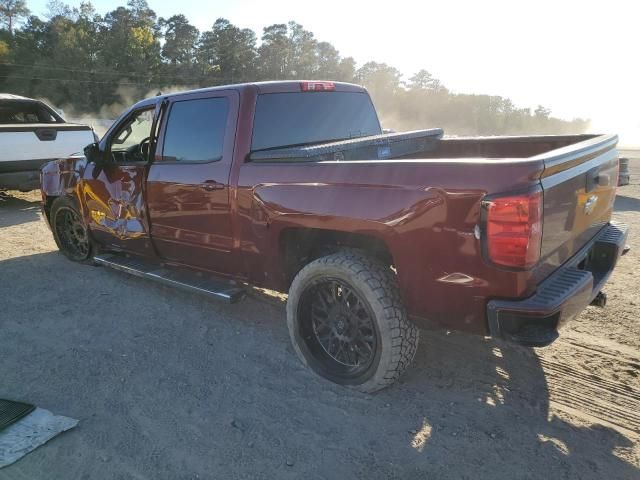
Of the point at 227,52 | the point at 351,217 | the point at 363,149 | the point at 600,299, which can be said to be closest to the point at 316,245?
the point at 351,217

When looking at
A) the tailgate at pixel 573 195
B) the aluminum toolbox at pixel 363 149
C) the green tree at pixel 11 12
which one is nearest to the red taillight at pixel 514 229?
the tailgate at pixel 573 195

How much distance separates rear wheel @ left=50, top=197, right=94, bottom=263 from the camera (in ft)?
17.5

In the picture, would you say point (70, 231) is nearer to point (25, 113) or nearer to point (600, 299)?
point (600, 299)

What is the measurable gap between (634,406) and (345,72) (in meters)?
74.8

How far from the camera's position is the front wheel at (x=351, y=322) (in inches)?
109

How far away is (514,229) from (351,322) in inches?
47.6

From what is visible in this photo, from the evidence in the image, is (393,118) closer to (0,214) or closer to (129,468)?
(0,214)

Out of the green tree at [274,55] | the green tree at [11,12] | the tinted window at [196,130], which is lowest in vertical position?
the tinted window at [196,130]

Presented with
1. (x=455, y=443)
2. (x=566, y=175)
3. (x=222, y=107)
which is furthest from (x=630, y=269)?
(x=222, y=107)

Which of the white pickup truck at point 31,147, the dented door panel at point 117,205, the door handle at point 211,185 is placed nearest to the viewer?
the door handle at point 211,185

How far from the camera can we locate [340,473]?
2.33 m

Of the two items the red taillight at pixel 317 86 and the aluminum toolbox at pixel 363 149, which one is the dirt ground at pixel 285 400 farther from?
the red taillight at pixel 317 86

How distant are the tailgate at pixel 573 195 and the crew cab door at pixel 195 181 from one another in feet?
6.99

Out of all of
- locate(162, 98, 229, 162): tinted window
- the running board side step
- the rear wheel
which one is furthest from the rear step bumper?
the rear wheel
